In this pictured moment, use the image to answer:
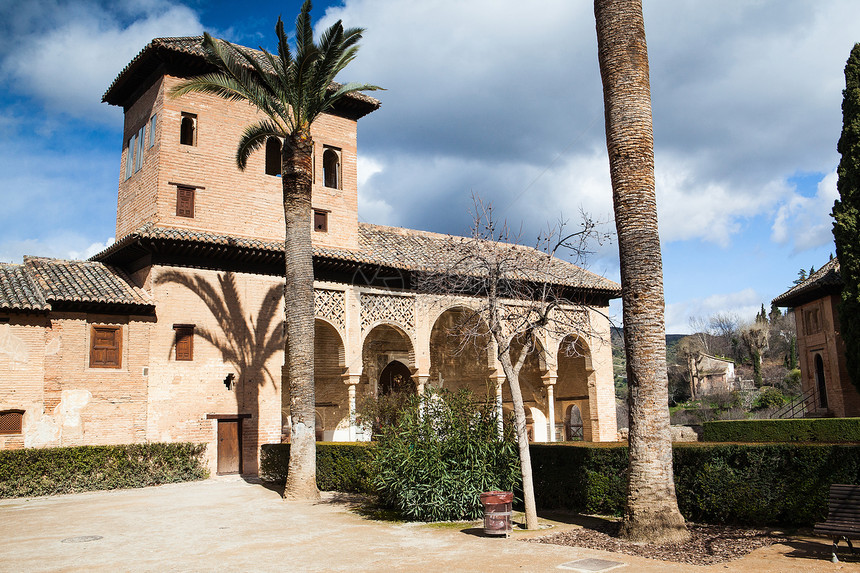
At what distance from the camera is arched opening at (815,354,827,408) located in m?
30.9

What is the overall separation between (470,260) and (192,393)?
403 inches

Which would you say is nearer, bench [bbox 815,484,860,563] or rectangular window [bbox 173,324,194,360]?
bench [bbox 815,484,860,563]

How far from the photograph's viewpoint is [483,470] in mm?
10906

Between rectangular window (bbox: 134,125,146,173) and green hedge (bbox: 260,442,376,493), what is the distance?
9908 mm

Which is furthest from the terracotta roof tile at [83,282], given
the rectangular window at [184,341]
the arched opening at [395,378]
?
the arched opening at [395,378]

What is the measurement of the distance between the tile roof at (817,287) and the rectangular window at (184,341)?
24.9 metres

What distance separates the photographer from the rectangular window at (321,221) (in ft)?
72.2

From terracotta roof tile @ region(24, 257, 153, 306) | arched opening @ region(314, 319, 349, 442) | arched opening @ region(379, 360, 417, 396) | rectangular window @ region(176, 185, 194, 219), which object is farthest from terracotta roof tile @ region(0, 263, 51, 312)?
arched opening @ region(379, 360, 417, 396)

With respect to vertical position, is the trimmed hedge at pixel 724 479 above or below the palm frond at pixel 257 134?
below

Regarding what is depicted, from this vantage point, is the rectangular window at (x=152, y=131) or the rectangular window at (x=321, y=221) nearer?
the rectangular window at (x=152, y=131)

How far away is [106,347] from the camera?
18188 millimetres

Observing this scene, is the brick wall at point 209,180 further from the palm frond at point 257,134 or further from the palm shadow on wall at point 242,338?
the palm frond at point 257,134

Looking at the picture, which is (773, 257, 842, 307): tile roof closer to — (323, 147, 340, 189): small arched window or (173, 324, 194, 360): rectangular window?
(323, 147, 340, 189): small arched window

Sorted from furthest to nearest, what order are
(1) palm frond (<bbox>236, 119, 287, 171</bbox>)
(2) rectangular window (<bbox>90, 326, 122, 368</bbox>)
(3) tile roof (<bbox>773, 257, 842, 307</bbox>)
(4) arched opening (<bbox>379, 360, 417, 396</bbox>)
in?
(3) tile roof (<bbox>773, 257, 842, 307</bbox>) → (4) arched opening (<bbox>379, 360, 417, 396</bbox>) → (2) rectangular window (<bbox>90, 326, 122, 368</bbox>) → (1) palm frond (<bbox>236, 119, 287, 171</bbox>)
